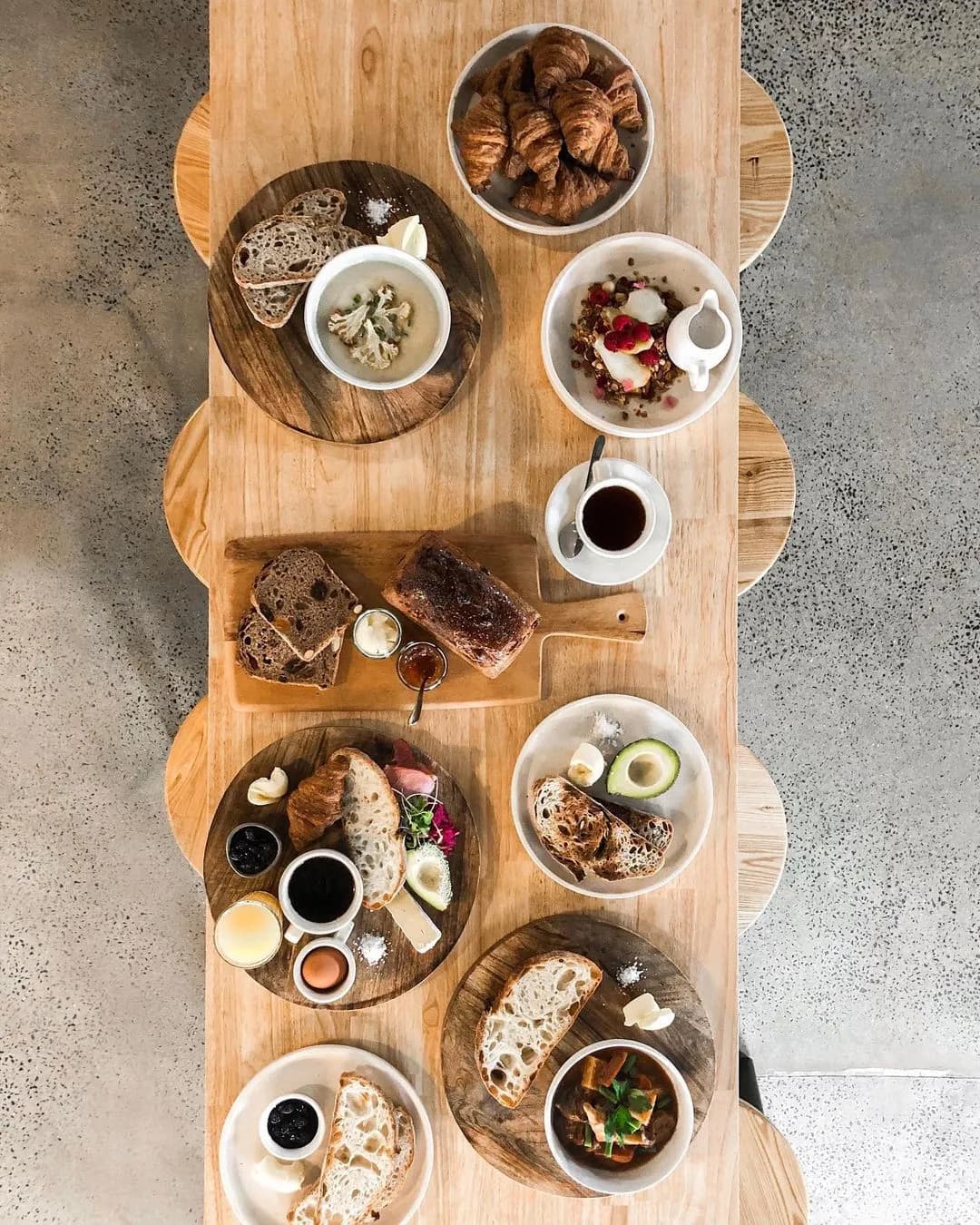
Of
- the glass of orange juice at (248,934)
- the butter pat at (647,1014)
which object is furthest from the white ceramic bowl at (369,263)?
the butter pat at (647,1014)

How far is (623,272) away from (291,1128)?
1.76 metres

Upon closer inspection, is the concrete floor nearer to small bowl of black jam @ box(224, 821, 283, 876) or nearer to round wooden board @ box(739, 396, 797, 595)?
round wooden board @ box(739, 396, 797, 595)

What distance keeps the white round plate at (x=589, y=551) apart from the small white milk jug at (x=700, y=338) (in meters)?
0.20

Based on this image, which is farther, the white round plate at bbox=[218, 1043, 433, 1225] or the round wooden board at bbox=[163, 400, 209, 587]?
the round wooden board at bbox=[163, 400, 209, 587]

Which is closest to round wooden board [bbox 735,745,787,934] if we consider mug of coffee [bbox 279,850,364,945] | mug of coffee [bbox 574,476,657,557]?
mug of coffee [bbox 574,476,657,557]

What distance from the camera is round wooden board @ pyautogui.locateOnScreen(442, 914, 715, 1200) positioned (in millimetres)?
1719

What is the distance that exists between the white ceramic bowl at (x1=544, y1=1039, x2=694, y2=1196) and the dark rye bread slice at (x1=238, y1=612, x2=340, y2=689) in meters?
0.83

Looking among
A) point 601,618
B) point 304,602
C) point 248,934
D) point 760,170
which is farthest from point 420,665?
point 760,170

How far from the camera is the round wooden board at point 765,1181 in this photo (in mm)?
1953

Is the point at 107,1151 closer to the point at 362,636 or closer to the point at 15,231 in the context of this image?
the point at 362,636

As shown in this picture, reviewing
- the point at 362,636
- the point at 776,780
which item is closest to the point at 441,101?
the point at 362,636

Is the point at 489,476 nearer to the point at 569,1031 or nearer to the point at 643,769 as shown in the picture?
the point at 643,769

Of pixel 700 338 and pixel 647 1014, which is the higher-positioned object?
pixel 700 338

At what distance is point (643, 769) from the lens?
1.74 meters
